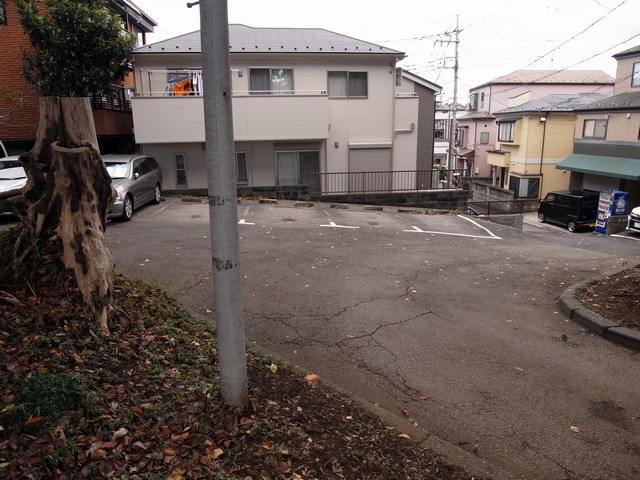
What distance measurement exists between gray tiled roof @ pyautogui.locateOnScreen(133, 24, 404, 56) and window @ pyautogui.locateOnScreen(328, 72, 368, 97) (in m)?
0.98

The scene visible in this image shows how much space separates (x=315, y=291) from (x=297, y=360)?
2.50 metres

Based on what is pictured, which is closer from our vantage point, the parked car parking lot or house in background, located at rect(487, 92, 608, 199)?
the parked car parking lot

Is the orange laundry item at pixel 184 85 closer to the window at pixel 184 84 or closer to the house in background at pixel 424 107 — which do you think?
the window at pixel 184 84

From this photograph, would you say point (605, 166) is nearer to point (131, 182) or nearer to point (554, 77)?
point (554, 77)

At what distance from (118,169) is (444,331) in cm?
1083

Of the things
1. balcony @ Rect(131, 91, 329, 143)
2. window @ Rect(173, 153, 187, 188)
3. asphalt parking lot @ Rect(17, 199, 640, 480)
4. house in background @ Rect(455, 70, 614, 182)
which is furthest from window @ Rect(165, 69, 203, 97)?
house in background @ Rect(455, 70, 614, 182)

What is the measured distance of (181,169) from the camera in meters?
19.8

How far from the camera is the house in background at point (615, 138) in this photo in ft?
84.5

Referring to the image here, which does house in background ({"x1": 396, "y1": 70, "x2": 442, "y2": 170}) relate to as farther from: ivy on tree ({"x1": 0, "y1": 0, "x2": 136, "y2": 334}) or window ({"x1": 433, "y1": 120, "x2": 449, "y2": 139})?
window ({"x1": 433, "y1": 120, "x2": 449, "y2": 139})

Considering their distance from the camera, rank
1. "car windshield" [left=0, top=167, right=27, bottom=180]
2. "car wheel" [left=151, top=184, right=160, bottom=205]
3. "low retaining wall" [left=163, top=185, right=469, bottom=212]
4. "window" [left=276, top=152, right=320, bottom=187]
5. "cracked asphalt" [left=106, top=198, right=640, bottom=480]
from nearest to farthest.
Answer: "cracked asphalt" [left=106, top=198, right=640, bottom=480] < "car windshield" [left=0, top=167, right=27, bottom=180] < "car wheel" [left=151, top=184, right=160, bottom=205] < "low retaining wall" [left=163, top=185, right=469, bottom=212] < "window" [left=276, top=152, right=320, bottom=187]

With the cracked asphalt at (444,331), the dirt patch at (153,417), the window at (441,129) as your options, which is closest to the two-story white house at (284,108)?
the cracked asphalt at (444,331)

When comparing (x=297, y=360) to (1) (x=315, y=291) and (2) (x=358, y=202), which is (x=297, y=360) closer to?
(1) (x=315, y=291)

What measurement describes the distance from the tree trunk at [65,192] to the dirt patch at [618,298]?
6566 mm

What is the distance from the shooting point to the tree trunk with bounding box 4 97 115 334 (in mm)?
5023
